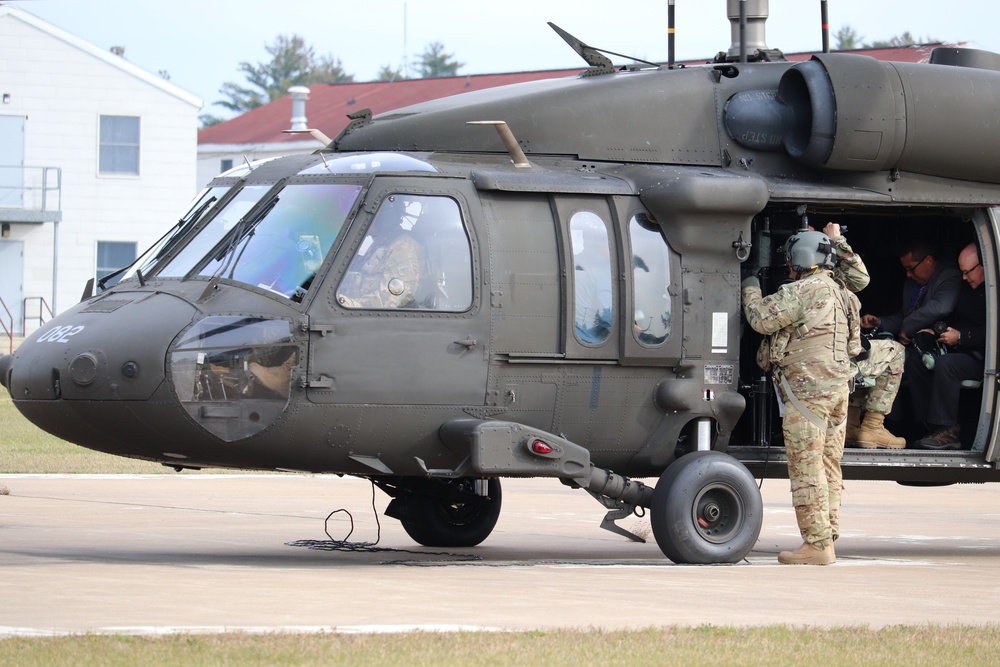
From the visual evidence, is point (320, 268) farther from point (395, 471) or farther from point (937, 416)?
point (937, 416)

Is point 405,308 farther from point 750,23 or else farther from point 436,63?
point 436,63

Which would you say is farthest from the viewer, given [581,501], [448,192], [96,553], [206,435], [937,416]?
[581,501]

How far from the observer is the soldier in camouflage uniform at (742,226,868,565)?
1062cm

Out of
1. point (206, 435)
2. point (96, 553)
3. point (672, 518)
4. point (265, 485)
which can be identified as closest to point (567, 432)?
point (672, 518)

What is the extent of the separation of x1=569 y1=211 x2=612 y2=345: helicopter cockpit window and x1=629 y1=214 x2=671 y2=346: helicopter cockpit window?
0.21 metres

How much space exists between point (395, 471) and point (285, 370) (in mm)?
1013

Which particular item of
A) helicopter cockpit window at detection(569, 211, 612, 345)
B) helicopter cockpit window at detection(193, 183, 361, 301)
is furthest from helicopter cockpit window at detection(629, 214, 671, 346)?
helicopter cockpit window at detection(193, 183, 361, 301)

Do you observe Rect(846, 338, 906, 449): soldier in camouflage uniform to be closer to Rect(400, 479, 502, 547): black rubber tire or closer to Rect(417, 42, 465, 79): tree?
Rect(400, 479, 502, 547): black rubber tire

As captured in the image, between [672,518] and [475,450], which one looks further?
[672,518]

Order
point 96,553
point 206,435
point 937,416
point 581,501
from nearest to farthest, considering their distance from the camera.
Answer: point 206,435
point 96,553
point 937,416
point 581,501

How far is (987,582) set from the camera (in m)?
10.0

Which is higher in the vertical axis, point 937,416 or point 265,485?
point 937,416

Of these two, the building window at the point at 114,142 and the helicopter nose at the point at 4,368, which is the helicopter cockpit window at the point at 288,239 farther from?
the building window at the point at 114,142

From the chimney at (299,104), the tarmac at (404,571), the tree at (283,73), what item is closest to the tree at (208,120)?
the tree at (283,73)
